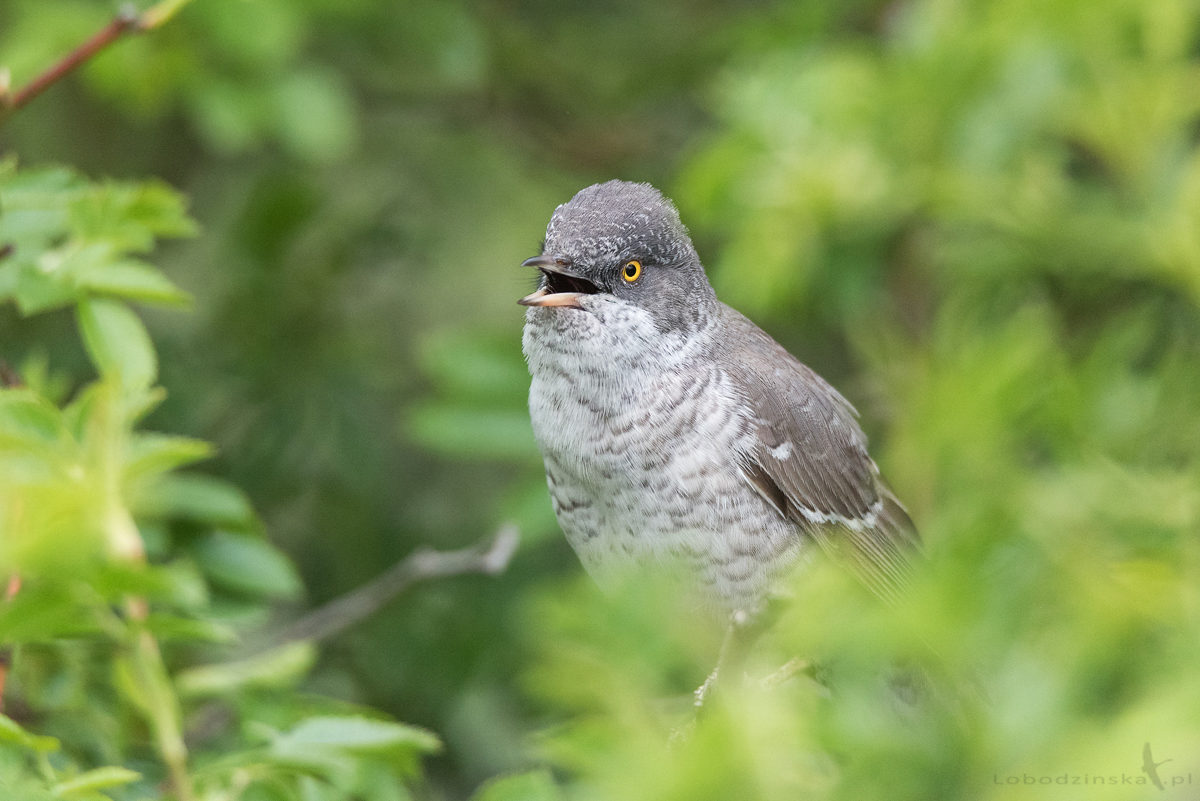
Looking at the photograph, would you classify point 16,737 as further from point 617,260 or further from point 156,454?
point 617,260

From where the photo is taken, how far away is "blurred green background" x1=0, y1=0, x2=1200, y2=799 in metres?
1.29

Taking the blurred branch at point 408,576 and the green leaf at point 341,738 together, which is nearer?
the green leaf at point 341,738

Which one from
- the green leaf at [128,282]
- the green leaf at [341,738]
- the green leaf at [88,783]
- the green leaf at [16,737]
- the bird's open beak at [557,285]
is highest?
the green leaf at [128,282]

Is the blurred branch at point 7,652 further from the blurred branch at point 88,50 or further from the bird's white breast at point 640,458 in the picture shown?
the bird's white breast at point 640,458

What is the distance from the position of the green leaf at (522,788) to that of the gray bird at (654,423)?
1.07m

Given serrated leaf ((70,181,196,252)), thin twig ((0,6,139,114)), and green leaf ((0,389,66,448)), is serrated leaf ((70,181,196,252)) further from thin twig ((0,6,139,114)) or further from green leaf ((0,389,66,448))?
green leaf ((0,389,66,448))

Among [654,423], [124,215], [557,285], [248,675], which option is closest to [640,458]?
[654,423]

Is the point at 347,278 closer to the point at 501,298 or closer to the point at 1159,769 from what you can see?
the point at 501,298

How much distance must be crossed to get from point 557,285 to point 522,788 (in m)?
1.51

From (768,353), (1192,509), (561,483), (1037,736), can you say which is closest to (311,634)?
(561,483)

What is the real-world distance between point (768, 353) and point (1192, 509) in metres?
1.52

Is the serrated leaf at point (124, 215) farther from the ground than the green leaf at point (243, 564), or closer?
farther from the ground

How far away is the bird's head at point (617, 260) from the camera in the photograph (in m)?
3.03

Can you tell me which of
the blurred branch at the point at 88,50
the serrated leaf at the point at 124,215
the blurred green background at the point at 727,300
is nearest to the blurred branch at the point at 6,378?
the serrated leaf at the point at 124,215
